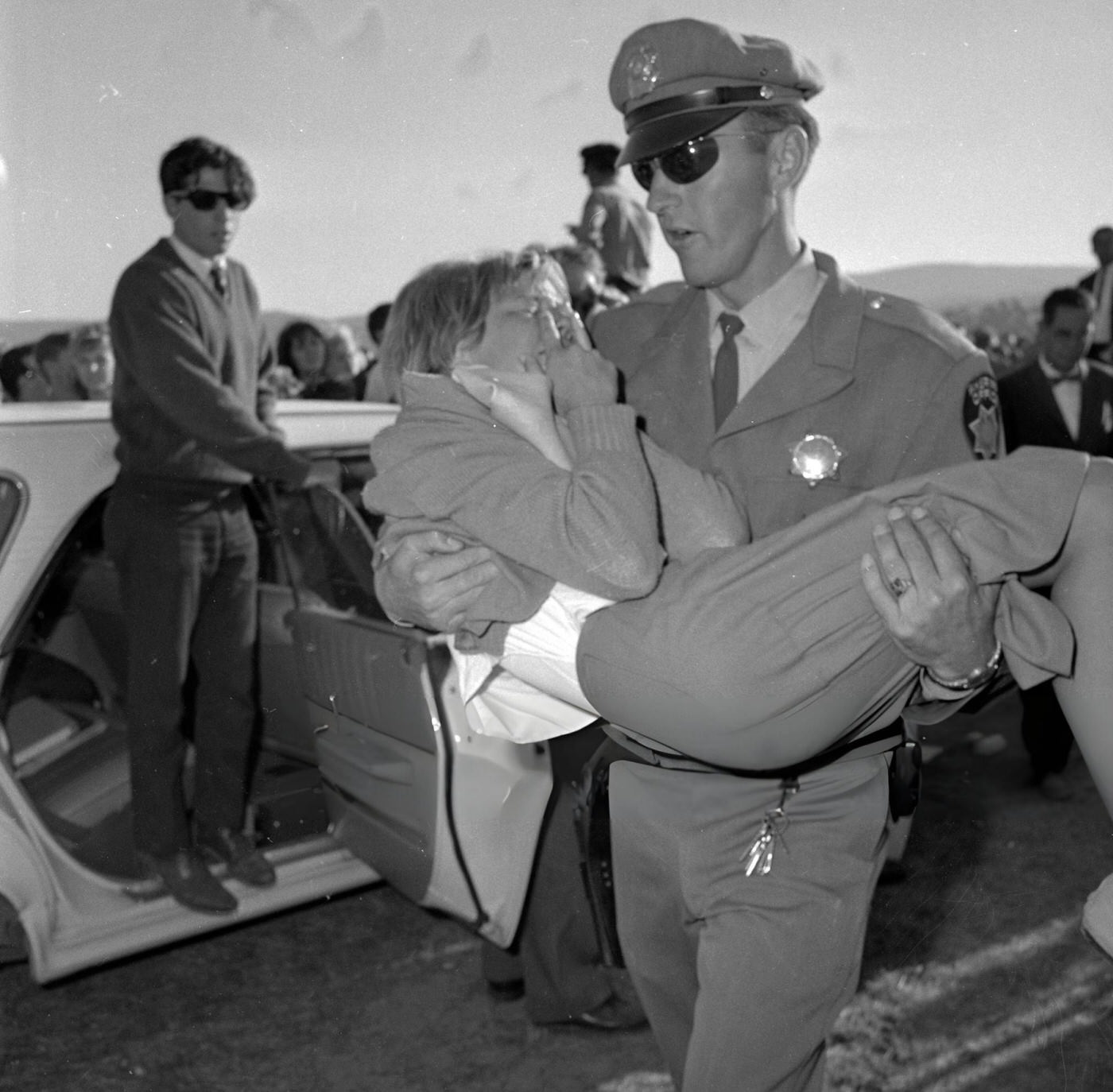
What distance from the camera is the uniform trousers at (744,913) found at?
1.60 metres

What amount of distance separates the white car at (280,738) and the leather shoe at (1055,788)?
6.52ft

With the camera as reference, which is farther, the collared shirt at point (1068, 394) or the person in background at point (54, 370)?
the person in background at point (54, 370)

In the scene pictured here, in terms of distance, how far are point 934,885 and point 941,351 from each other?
2231 millimetres

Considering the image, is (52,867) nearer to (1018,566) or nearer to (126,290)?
(126,290)

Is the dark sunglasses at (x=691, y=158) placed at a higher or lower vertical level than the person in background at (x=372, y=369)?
higher

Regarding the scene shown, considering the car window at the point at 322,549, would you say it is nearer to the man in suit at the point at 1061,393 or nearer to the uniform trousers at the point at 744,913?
the uniform trousers at the point at 744,913

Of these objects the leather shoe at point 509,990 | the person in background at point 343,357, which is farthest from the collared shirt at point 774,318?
the person in background at point 343,357

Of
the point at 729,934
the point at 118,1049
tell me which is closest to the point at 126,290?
the point at 118,1049

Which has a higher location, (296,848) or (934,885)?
(296,848)

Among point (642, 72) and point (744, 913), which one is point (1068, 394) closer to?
point (642, 72)

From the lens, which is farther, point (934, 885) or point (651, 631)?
point (934, 885)

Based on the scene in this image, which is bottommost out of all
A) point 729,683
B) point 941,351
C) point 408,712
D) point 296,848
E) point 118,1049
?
point 118,1049

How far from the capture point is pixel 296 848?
9.54ft

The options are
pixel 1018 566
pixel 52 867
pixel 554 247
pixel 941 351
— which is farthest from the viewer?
pixel 554 247
